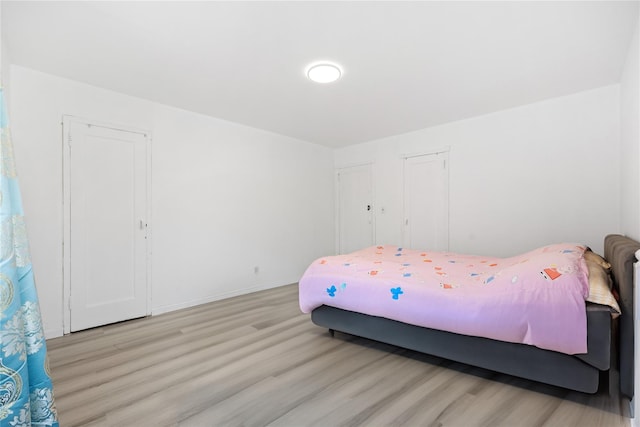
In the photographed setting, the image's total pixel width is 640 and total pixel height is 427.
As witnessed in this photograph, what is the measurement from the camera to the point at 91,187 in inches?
125

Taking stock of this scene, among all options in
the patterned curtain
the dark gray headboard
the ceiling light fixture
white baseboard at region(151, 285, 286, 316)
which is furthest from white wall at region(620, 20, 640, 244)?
white baseboard at region(151, 285, 286, 316)

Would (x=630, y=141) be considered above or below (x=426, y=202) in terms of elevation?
above

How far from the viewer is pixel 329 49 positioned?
2.47 meters

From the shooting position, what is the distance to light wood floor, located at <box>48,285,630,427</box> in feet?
5.65

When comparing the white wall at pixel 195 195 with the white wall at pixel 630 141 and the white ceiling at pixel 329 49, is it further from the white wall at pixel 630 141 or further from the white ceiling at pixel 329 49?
the white wall at pixel 630 141

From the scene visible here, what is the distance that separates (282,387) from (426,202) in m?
3.52

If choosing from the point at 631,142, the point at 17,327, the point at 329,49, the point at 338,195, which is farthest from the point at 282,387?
the point at 338,195

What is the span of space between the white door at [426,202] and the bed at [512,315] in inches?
67.2

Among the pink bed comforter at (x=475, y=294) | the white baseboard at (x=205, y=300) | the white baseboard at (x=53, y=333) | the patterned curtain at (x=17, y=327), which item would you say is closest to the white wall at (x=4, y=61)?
the patterned curtain at (x=17, y=327)

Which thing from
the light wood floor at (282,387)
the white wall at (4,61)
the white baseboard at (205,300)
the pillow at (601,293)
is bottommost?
the light wood floor at (282,387)

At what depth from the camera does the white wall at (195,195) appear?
2.88 metres

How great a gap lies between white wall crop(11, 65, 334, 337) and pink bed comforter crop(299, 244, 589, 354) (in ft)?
6.00

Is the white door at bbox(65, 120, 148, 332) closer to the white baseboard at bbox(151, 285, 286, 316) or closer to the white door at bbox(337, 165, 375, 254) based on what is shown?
the white baseboard at bbox(151, 285, 286, 316)

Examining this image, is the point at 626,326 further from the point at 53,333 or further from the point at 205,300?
the point at 53,333
